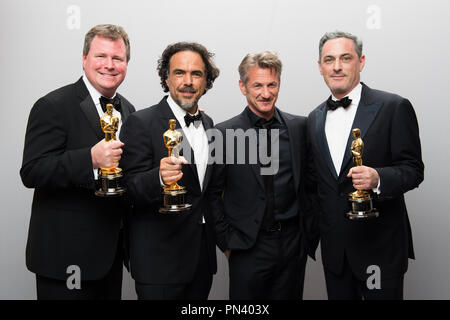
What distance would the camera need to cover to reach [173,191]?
2.63m

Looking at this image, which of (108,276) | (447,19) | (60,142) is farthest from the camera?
(447,19)

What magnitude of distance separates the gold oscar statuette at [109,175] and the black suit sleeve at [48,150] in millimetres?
133

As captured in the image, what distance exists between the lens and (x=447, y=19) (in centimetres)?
429

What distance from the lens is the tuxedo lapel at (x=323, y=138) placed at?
302 cm

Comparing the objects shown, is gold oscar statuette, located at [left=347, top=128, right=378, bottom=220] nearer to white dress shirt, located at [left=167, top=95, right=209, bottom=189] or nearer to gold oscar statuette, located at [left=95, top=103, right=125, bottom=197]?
white dress shirt, located at [left=167, top=95, right=209, bottom=189]

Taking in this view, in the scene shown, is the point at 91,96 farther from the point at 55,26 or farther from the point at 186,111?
the point at 55,26

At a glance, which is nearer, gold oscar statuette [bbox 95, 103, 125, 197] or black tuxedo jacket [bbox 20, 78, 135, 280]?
gold oscar statuette [bbox 95, 103, 125, 197]

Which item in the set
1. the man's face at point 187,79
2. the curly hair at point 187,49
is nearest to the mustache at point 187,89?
the man's face at point 187,79

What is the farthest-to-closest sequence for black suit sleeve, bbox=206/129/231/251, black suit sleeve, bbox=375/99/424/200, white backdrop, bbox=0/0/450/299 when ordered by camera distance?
white backdrop, bbox=0/0/450/299, black suit sleeve, bbox=206/129/231/251, black suit sleeve, bbox=375/99/424/200

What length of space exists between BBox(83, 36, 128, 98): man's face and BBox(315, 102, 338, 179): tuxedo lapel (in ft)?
4.38

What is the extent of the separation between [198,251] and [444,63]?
2961 mm

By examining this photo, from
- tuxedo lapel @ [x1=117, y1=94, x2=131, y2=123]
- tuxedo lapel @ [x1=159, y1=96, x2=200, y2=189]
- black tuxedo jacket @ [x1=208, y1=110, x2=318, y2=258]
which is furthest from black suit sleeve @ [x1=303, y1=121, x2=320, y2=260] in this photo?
tuxedo lapel @ [x1=117, y1=94, x2=131, y2=123]

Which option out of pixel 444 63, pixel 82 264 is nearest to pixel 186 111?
pixel 82 264

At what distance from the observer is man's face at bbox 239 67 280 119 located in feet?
10.2
